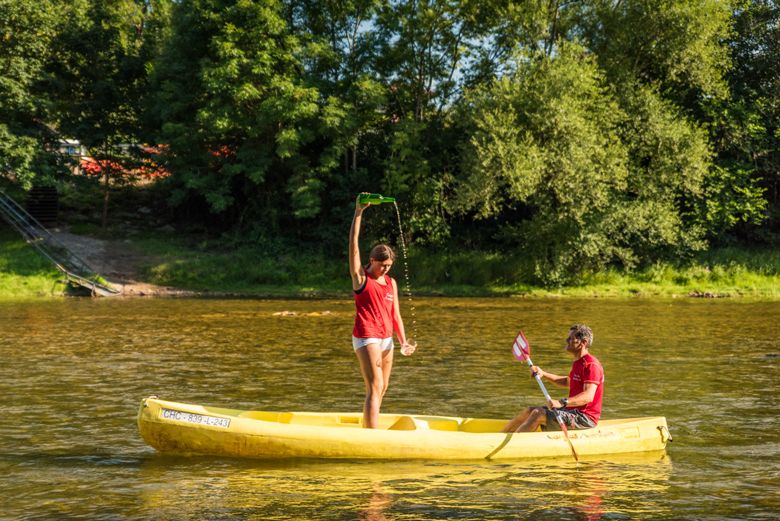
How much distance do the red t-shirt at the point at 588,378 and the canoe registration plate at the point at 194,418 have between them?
3988mm

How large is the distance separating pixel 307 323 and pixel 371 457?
14608mm

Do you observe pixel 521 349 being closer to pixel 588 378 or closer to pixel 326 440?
pixel 588 378

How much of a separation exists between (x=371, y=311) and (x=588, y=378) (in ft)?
8.41

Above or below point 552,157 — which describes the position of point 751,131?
above

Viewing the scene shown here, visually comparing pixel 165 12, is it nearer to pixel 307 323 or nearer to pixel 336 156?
pixel 336 156

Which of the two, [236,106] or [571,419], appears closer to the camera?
[571,419]

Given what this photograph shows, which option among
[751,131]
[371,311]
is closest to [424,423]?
[371,311]

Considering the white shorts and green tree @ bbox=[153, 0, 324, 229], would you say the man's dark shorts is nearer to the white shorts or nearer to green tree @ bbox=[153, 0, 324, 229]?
the white shorts

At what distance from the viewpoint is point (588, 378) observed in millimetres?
9555

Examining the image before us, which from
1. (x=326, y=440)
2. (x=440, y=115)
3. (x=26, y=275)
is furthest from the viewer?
(x=440, y=115)

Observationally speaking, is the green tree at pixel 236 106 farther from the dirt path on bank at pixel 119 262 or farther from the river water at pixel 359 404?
the river water at pixel 359 404

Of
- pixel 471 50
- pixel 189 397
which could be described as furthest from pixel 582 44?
pixel 189 397

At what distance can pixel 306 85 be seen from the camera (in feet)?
126

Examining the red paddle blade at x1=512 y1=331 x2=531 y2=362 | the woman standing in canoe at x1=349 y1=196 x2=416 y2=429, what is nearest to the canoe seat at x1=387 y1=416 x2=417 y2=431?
the woman standing in canoe at x1=349 y1=196 x2=416 y2=429
